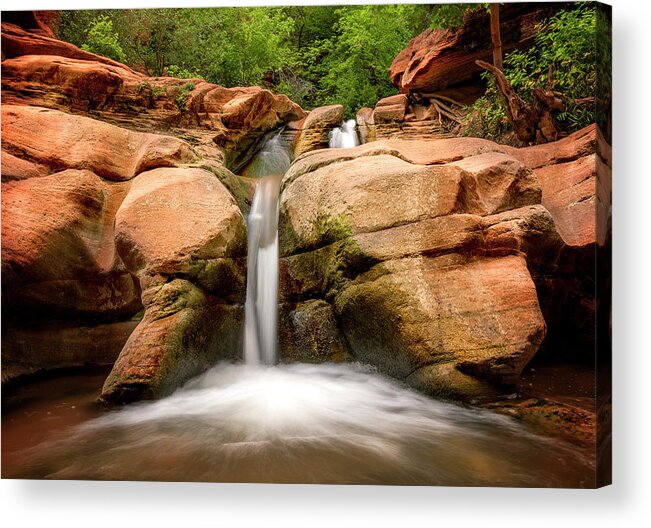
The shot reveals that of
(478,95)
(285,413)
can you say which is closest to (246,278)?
(285,413)

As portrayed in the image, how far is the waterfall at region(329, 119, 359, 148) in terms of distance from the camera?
13.7 feet

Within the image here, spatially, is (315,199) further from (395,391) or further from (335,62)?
(395,391)

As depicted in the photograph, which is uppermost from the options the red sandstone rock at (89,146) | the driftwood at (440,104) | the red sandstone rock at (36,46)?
the red sandstone rock at (36,46)

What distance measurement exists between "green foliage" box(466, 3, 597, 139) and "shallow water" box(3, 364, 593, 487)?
103 inches

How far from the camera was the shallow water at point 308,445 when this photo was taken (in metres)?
3.06

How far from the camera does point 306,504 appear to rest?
3.14m

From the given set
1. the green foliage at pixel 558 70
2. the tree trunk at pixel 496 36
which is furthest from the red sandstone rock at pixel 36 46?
the green foliage at pixel 558 70

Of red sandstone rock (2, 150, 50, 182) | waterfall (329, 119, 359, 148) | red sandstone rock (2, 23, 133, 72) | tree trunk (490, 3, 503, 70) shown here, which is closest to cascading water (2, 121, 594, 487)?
red sandstone rock (2, 150, 50, 182)

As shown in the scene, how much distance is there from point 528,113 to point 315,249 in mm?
2411

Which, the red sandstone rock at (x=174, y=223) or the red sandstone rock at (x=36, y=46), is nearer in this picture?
the red sandstone rock at (x=36, y=46)

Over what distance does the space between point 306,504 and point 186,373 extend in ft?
4.79

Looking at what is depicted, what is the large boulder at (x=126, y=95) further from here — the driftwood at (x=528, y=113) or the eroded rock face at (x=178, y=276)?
the driftwood at (x=528, y=113)

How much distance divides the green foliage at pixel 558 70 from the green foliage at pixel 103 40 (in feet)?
11.1

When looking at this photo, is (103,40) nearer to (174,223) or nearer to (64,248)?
(174,223)
